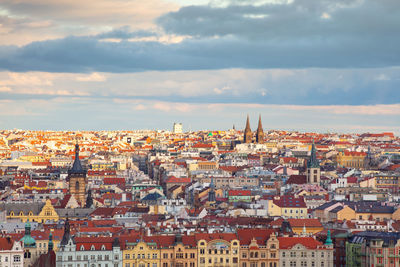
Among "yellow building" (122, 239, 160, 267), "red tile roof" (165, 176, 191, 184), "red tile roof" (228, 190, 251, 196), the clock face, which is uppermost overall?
"red tile roof" (165, 176, 191, 184)

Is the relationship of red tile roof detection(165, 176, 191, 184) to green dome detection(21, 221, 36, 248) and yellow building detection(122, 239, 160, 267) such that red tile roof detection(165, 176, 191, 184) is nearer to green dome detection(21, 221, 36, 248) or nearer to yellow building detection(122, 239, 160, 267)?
green dome detection(21, 221, 36, 248)

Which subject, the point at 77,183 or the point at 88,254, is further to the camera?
the point at 77,183

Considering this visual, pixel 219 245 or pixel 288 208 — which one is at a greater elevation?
pixel 288 208

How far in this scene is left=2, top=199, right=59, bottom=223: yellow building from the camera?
135250mm

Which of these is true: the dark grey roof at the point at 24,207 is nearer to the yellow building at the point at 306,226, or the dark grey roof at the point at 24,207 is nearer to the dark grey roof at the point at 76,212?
the dark grey roof at the point at 76,212

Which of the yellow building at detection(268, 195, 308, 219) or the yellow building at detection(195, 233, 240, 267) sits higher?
the yellow building at detection(268, 195, 308, 219)

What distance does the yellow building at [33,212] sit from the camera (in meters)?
135

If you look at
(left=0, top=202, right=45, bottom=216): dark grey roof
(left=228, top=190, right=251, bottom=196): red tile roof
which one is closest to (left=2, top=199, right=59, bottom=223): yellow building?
(left=0, top=202, right=45, bottom=216): dark grey roof

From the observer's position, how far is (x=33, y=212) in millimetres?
137625

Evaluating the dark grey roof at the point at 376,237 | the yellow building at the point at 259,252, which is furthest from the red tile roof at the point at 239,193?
the yellow building at the point at 259,252

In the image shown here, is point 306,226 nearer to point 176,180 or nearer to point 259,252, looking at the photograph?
point 259,252

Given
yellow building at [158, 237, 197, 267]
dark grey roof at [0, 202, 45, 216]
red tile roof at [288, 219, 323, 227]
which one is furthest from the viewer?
dark grey roof at [0, 202, 45, 216]

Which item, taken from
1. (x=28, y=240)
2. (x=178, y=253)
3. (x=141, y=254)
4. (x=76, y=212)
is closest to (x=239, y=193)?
(x=76, y=212)

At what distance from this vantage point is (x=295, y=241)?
98.9m
